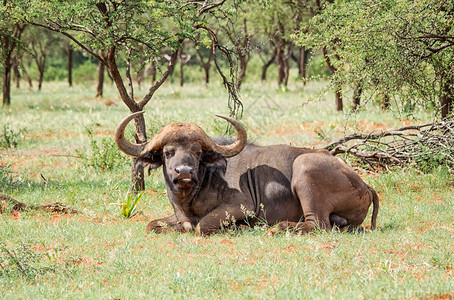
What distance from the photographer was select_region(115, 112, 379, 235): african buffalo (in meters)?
6.83

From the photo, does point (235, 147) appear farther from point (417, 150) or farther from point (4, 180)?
point (4, 180)

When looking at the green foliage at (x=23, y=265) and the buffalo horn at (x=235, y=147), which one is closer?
the green foliage at (x=23, y=265)

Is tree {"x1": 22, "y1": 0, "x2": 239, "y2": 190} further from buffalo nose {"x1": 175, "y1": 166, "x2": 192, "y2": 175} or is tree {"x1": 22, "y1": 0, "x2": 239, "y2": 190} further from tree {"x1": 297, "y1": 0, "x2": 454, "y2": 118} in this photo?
tree {"x1": 297, "y1": 0, "x2": 454, "y2": 118}

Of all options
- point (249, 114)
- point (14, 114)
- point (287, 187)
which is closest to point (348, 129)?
point (249, 114)

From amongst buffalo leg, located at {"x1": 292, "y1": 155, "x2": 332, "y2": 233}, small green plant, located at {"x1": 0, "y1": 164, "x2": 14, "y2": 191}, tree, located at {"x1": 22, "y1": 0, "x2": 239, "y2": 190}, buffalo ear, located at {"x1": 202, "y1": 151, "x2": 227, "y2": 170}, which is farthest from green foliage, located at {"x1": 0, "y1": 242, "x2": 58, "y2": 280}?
small green plant, located at {"x1": 0, "y1": 164, "x2": 14, "y2": 191}

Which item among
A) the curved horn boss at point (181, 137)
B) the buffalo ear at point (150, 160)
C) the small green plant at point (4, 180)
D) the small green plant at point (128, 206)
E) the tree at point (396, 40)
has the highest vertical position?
the tree at point (396, 40)

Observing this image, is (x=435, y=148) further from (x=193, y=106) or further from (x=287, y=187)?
(x=193, y=106)

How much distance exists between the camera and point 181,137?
6805 mm

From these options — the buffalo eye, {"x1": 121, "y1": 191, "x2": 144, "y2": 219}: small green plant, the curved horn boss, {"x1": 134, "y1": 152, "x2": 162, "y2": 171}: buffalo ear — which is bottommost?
{"x1": 121, "y1": 191, "x2": 144, "y2": 219}: small green plant

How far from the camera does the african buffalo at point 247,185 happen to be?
6.83m

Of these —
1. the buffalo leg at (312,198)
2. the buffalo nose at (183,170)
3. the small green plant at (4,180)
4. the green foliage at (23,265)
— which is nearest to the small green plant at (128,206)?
the buffalo nose at (183,170)

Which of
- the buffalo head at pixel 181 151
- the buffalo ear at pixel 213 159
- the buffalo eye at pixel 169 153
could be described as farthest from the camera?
the buffalo ear at pixel 213 159

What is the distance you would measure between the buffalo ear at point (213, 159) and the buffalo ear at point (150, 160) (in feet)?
1.80

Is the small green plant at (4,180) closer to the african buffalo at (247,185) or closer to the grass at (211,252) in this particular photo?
the grass at (211,252)
